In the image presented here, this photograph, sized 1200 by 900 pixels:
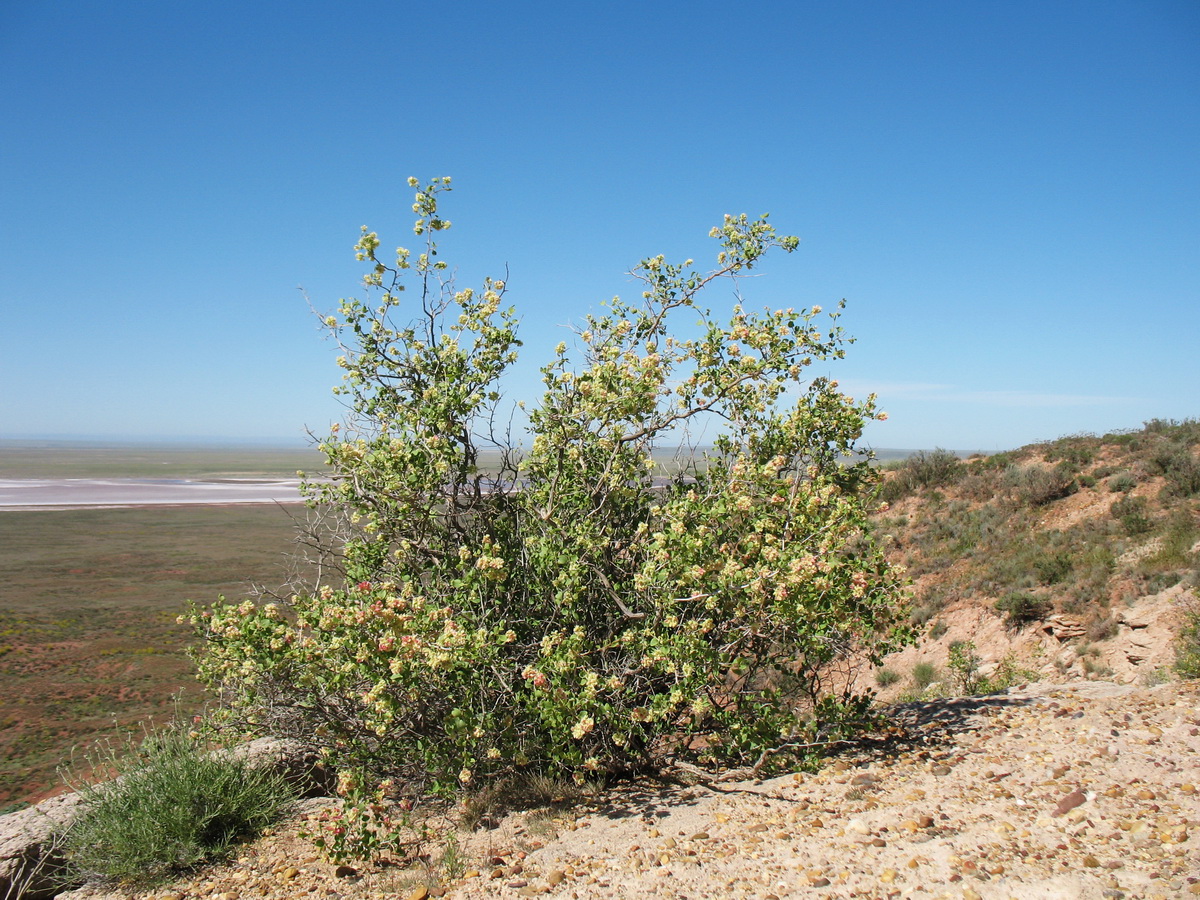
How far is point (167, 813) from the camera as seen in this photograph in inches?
209

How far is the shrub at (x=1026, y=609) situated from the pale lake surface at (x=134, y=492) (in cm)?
3639

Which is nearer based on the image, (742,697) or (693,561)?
(693,561)

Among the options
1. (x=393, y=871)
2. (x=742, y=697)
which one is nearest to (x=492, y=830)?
(x=393, y=871)

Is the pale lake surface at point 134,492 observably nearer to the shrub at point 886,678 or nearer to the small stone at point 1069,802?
the shrub at point 886,678

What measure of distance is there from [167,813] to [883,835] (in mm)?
5000

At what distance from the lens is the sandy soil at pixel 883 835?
156 inches

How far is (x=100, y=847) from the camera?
528 centimetres

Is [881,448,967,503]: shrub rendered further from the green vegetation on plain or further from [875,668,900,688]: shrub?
the green vegetation on plain

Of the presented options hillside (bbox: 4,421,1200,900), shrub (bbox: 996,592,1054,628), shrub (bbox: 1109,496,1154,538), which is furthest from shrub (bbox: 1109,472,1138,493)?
hillside (bbox: 4,421,1200,900)

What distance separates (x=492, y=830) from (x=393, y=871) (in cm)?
78

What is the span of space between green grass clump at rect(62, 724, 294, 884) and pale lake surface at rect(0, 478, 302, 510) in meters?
36.4

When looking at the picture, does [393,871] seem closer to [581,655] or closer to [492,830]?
[492,830]

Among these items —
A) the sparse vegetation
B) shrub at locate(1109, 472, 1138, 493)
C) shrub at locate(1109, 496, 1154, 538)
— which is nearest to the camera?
the sparse vegetation

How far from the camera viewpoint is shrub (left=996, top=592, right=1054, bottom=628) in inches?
511
